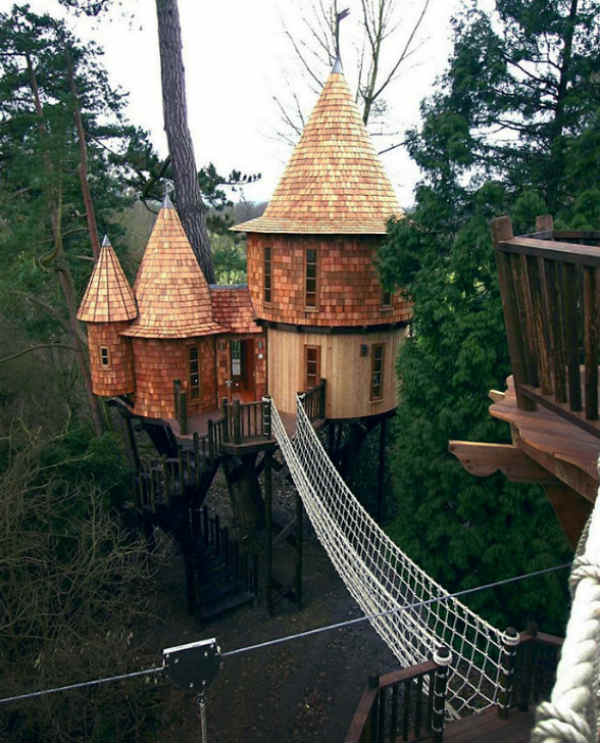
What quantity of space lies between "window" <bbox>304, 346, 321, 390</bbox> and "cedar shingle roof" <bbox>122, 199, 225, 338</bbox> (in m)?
1.80

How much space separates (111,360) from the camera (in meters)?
10.6

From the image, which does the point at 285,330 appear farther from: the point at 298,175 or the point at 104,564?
the point at 104,564

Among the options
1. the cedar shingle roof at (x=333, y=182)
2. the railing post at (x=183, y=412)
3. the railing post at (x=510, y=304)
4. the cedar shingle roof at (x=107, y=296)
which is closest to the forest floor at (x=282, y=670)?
the railing post at (x=183, y=412)

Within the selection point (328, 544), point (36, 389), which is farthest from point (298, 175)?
point (36, 389)

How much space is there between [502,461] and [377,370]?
300 inches

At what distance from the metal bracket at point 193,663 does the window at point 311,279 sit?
7.40m

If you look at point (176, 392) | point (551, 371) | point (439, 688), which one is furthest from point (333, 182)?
point (439, 688)

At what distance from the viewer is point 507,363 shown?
27.0 ft

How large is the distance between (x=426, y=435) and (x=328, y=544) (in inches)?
98.6

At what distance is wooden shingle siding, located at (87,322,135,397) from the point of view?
1059 centimetres

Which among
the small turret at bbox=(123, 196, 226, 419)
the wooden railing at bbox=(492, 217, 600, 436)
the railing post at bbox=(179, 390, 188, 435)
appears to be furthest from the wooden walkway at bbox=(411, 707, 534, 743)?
the small turret at bbox=(123, 196, 226, 419)

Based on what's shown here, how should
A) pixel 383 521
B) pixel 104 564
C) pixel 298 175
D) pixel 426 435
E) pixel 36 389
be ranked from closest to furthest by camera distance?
pixel 104 564 < pixel 426 435 < pixel 298 175 < pixel 383 521 < pixel 36 389

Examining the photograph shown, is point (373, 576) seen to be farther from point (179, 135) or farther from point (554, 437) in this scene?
point (179, 135)

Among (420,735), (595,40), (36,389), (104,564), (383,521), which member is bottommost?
(383,521)
